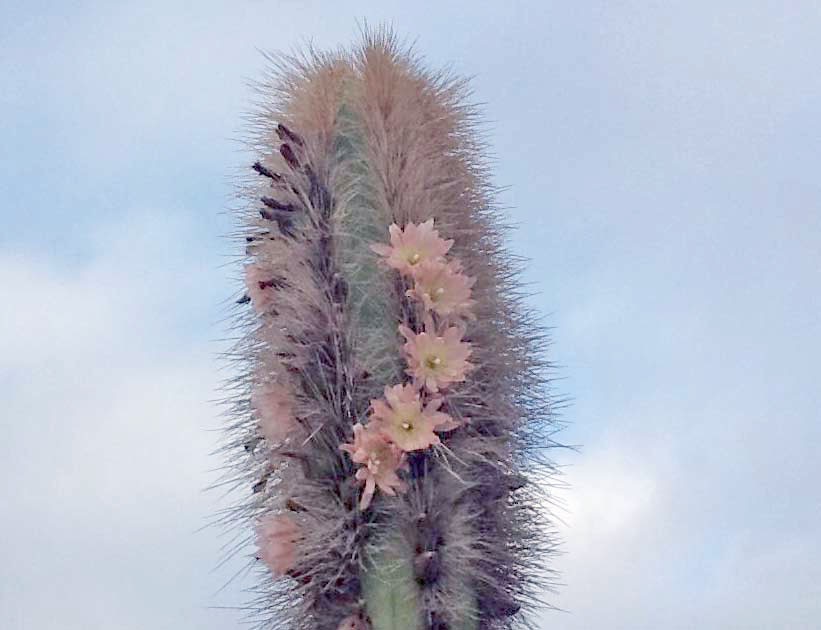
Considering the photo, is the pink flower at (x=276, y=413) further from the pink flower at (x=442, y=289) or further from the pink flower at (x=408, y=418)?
the pink flower at (x=442, y=289)

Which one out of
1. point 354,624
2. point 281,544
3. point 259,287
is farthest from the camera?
point 259,287

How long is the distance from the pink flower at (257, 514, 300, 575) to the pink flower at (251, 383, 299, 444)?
17 cm

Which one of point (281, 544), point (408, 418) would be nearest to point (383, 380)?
point (408, 418)

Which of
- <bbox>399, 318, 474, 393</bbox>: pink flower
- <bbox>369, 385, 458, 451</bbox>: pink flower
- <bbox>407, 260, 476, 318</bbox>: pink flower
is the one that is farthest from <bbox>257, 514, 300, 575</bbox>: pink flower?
<bbox>407, 260, 476, 318</bbox>: pink flower

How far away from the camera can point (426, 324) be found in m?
2.45

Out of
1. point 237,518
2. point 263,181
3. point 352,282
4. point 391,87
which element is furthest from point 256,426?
point 391,87

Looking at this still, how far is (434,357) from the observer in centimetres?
245

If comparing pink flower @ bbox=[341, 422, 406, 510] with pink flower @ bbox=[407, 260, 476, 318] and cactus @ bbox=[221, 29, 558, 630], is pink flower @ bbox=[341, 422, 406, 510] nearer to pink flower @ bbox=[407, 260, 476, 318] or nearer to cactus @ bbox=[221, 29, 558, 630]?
cactus @ bbox=[221, 29, 558, 630]

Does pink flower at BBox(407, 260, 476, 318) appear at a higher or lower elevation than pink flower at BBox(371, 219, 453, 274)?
lower

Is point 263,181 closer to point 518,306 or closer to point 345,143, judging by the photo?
point 345,143

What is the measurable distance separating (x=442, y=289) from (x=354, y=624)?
0.70 metres

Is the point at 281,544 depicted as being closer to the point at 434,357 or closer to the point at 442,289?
the point at 434,357

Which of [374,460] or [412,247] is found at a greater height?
[412,247]

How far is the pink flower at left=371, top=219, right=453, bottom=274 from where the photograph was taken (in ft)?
8.09
